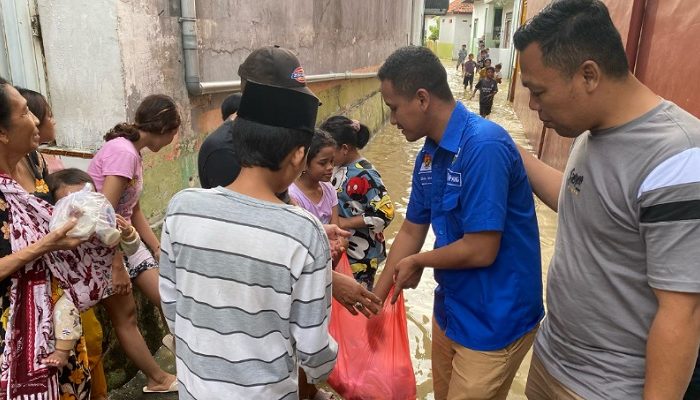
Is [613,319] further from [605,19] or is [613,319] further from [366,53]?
[366,53]

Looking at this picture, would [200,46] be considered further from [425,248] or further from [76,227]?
[425,248]

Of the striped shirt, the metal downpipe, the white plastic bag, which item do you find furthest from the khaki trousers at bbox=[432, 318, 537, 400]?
the metal downpipe

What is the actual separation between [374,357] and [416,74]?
1331mm

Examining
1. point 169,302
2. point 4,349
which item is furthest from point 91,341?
point 169,302

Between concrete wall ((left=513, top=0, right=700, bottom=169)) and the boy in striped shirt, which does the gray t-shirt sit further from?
concrete wall ((left=513, top=0, right=700, bottom=169))

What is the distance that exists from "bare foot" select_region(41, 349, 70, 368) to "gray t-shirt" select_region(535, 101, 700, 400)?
1.85m

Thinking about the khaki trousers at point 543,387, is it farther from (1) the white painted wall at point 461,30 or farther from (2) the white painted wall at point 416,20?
(1) the white painted wall at point 461,30

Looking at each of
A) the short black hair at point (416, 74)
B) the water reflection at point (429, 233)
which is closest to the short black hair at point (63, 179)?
the short black hair at point (416, 74)

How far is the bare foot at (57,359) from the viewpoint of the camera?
6.41ft

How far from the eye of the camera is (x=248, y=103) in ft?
4.62

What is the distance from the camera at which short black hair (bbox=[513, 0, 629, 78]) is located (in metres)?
Answer: 1.36

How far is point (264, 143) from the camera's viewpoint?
139cm

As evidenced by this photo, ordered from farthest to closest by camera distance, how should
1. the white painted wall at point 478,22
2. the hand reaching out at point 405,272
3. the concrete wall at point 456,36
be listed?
the concrete wall at point 456,36, the white painted wall at point 478,22, the hand reaching out at point 405,272

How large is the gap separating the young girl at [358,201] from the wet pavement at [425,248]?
0.87 m
